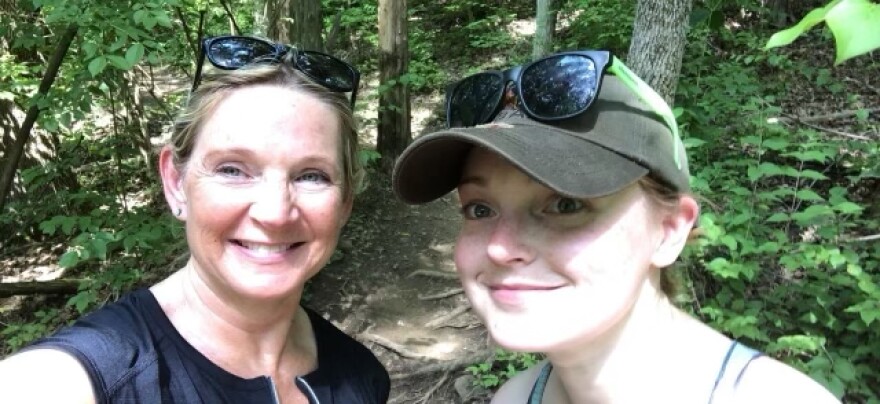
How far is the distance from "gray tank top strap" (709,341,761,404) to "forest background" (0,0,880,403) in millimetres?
733

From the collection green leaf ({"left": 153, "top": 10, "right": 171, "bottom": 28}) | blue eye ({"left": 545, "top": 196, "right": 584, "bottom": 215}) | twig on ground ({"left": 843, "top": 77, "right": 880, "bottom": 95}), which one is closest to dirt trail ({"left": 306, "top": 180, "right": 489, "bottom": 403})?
green leaf ({"left": 153, "top": 10, "right": 171, "bottom": 28})

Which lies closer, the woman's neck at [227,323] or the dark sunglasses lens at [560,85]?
the dark sunglasses lens at [560,85]

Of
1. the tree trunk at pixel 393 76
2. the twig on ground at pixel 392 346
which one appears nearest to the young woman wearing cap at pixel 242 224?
the twig on ground at pixel 392 346

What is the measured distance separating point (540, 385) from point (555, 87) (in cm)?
85

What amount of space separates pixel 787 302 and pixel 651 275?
2.53m

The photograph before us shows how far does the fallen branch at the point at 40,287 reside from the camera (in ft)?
19.3

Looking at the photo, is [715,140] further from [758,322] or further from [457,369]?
[457,369]

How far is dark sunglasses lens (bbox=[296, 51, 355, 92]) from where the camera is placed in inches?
69.1

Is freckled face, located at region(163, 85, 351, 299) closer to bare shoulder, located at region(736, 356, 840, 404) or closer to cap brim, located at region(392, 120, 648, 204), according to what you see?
cap brim, located at region(392, 120, 648, 204)

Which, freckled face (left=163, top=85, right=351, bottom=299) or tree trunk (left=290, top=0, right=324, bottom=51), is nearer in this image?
freckled face (left=163, top=85, right=351, bottom=299)

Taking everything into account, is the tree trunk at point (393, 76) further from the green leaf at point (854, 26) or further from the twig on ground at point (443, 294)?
the green leaf at point (854, 26)

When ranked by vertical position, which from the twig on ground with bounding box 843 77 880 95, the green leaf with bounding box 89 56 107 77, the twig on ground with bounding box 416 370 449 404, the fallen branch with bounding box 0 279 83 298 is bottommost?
the fallen branch with bounding box 0 279 83 298

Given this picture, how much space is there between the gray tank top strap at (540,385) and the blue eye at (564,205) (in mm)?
613

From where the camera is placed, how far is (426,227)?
7.39m
